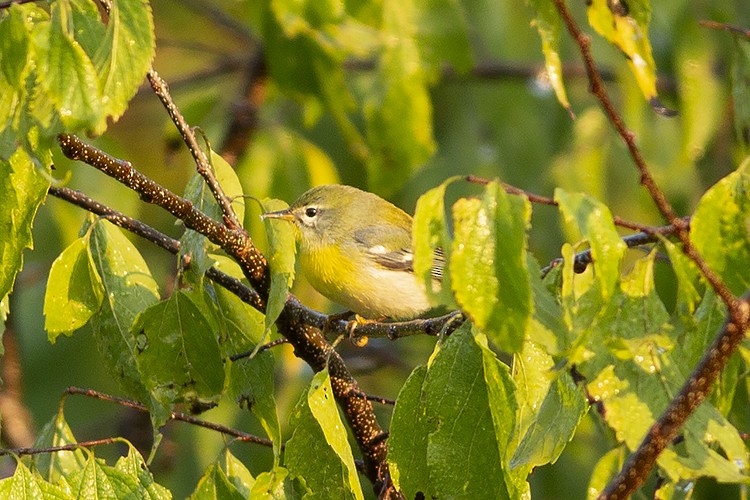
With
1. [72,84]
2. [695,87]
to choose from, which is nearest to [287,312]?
[72,84]

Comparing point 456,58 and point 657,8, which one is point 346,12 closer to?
point 456,58

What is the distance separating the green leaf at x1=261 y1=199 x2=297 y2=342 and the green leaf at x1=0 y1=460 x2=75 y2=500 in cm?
51

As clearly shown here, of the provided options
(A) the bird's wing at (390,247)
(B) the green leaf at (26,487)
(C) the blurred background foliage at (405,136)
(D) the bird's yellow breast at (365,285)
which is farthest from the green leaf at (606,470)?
(A) the bird's wing at (390,247)

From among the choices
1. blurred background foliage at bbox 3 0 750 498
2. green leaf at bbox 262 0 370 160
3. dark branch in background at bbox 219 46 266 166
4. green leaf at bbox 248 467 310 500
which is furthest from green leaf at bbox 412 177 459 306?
dark branch in background at bbox 219 46 266 166

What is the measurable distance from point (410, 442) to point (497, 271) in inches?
20.1

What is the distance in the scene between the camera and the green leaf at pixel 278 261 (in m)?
1.92

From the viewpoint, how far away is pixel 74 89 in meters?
1.53

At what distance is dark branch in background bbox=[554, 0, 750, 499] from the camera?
1511 mm

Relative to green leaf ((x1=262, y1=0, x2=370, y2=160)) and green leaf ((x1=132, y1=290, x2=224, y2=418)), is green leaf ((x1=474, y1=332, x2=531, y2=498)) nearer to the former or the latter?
green leaf ((x1=132, y1=290, x2=224, y2=418))

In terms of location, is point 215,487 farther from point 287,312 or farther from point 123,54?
point 123,54

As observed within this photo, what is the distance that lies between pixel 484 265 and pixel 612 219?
21 centimetres

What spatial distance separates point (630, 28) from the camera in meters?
1.88

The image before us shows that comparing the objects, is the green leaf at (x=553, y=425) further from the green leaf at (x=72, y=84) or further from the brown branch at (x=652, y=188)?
the green leaf at (x=72, y=84)

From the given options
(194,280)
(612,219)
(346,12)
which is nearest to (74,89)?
(194,280)
